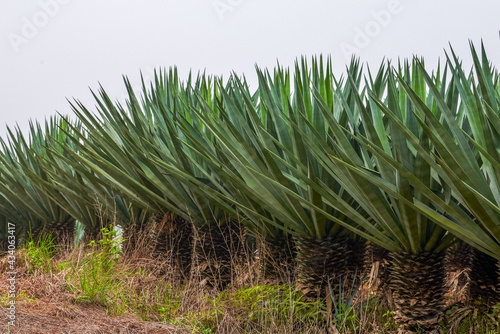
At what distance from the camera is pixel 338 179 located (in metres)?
2.71

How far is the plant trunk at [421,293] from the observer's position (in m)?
2.71

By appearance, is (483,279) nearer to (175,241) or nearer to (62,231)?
Result: (175,241)

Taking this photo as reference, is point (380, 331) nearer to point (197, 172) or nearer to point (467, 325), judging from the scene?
point (467, 325)

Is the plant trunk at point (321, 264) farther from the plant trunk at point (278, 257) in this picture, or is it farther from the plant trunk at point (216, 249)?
the plant trunk at point (216, 249)

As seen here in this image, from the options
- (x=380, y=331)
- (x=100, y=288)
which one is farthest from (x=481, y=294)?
(x=100, y=288)

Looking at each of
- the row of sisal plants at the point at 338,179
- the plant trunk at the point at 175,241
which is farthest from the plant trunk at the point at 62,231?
the plant trunk at the point at 175,241

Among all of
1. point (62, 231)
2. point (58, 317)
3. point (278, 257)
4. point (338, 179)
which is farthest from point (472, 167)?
point (62, 231)

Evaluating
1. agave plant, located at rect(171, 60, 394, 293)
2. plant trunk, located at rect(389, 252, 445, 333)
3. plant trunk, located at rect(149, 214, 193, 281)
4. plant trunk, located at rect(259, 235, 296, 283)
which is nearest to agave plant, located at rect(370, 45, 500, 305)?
plant trunk, located at rect(389, 252, 445, 333)

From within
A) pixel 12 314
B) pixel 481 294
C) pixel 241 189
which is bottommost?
pixel 12 314

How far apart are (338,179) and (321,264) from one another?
0.75 meters

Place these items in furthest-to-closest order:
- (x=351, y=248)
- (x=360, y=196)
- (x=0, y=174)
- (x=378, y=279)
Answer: (x=0, y=174), (x=378, y=279), (x=351, y=248), (x=360, y=196)

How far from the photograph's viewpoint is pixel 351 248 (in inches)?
132

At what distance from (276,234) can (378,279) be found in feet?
2.59

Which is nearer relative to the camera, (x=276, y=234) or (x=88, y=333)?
(x=88, y=333)
